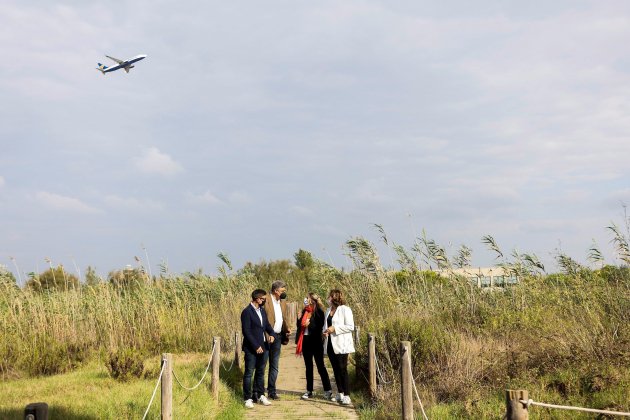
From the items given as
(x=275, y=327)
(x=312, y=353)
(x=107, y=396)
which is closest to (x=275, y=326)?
(x=275, y=327)

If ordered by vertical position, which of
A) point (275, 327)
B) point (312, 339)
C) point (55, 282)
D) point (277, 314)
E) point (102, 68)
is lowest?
point (312, 339)

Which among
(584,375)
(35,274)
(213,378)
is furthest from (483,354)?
(35,274)

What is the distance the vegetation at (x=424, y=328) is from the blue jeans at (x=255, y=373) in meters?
1.69

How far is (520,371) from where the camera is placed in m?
9.48

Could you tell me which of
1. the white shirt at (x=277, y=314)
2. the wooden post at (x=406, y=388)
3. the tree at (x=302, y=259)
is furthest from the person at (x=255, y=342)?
the tree at (x=302, y=259)

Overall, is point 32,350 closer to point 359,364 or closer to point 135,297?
point 135,297

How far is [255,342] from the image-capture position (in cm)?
1047

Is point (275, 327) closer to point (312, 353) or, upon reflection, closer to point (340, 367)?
point (312, 353)

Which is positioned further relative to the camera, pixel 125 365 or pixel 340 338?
pixel 125 365

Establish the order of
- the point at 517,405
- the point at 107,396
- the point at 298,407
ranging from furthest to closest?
the point at 298,407 < the point at 107,396 < the point at 517,405

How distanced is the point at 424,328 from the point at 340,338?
1.80 m

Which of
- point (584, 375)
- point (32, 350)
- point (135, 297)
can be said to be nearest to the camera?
point (584, 375)

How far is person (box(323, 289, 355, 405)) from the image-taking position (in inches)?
411

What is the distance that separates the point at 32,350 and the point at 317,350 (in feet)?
21.9
